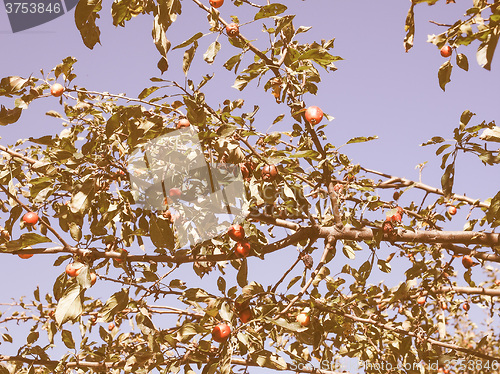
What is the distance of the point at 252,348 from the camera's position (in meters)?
2.48

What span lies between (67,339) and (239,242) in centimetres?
179

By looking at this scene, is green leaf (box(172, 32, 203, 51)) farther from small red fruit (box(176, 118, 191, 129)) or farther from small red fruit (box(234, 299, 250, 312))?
small red fruit (box(234, 299, 250, 312))

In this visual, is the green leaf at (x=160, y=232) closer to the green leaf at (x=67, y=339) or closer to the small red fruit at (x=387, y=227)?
the small red fruit at (x=387, y=227)

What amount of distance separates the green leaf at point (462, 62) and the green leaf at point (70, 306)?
9.04ft

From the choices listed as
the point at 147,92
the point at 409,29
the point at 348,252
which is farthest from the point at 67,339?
the point at 409,29

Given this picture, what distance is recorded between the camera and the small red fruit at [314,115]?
2.84 meters

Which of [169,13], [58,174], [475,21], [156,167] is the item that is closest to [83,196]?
[58,174]

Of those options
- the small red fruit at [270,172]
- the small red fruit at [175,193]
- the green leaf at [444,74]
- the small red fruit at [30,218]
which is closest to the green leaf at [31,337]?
the small red fruit at [30,218]

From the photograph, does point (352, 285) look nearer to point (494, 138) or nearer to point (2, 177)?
point (494, 138)

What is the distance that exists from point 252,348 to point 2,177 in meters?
2.01

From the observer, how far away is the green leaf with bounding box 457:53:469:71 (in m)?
2.90

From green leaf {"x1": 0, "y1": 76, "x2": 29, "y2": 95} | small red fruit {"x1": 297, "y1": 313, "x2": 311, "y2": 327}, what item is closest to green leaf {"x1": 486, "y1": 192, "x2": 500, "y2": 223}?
small red fruit {"x1": 297, "y1": 313, "x2": 311, "y2": 327}

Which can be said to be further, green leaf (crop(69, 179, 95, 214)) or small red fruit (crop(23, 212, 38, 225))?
small red fruit (crop(23, 212, 38, 225))

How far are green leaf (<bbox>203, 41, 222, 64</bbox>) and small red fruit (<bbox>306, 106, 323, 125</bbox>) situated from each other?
0.70 m
